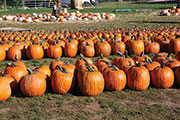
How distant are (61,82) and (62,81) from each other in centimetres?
3

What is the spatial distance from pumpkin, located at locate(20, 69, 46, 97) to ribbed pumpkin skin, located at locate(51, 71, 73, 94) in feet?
0.83

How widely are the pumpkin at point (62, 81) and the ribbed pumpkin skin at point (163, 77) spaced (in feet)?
6.18

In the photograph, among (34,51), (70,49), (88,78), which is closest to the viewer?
(88,78)

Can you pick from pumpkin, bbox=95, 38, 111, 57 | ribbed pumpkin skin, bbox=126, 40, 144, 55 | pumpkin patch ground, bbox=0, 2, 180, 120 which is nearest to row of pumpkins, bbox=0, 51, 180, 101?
pumpkin patch ground, bbox=0, 2, 180, 120

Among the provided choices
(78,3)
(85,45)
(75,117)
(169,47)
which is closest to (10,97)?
(75,117)

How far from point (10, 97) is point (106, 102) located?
2010 mm

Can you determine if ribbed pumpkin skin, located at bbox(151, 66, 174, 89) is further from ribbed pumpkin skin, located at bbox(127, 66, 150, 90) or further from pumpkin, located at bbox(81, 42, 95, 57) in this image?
pumpkin, located at bbox(81, 42, 95, 57)

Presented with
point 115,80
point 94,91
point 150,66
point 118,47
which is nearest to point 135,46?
Result: point 118,47

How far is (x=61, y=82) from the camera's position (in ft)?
17.1

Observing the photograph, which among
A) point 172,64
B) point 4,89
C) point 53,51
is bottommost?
point 4,89

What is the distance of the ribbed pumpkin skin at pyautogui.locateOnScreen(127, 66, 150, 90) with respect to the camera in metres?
5.41

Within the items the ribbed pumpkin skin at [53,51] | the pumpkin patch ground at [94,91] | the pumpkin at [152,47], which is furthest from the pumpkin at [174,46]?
the ribbed pumpkin skin at [53,51]

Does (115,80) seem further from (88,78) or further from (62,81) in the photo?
(62,81)

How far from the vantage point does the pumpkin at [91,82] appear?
510 centimetres
